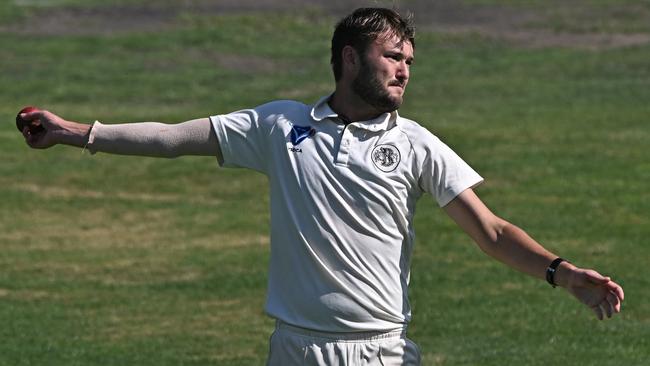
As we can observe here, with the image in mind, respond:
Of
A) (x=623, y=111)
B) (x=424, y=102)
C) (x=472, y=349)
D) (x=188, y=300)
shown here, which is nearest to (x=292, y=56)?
(x=424, y=102)

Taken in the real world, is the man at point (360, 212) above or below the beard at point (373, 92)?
below

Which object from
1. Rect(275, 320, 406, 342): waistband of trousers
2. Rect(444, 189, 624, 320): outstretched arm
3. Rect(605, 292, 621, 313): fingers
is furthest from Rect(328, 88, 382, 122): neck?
Rect(605, 292, 621, 313): fingers

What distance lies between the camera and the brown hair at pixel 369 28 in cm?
627

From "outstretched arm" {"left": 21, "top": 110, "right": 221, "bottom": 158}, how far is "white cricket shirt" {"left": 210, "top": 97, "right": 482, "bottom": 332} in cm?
35

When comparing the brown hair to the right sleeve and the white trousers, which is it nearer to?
the right sleeve

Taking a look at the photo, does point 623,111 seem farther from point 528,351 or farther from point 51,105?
point 528,351

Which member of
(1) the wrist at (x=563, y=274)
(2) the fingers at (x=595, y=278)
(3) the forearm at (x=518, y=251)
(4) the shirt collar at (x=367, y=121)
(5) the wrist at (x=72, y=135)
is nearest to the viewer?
(2) the fingers at (x=595, y=278)

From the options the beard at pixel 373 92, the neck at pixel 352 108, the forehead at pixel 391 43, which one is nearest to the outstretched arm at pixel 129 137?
the neck at pixel 352 108

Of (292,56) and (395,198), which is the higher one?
(395,198)

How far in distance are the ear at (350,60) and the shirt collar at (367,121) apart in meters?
0.15

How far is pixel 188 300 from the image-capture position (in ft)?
44.7

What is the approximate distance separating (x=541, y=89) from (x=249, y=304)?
13915 millimetres

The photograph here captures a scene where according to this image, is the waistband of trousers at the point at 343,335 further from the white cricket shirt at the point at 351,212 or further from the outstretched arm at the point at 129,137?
the outstretched arm at the point at 129,137

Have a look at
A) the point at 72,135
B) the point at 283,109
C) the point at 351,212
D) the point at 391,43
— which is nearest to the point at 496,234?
the point at 351,212
